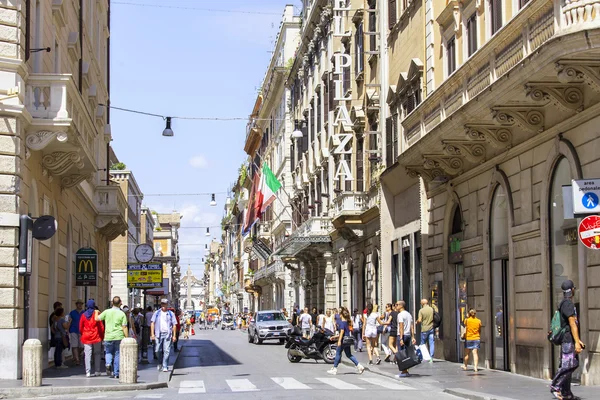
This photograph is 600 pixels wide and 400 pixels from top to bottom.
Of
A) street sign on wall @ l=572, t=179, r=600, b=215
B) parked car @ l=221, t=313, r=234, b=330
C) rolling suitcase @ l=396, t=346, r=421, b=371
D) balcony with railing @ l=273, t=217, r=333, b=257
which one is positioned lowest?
parked car @ l=221, t=313, r=234, b=330

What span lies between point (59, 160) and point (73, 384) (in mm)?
6640

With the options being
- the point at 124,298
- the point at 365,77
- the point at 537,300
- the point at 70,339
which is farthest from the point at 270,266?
the point at 537,300

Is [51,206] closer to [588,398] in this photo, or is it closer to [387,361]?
[387,361]

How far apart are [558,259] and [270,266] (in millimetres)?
60864

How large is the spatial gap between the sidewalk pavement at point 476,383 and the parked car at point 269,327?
2094 centimetres

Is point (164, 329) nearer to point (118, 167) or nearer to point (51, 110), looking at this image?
point (51, 110)

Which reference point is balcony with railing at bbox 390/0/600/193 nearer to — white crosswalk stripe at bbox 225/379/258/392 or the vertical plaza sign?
white crosswalk stripe at bbox 225/379/258/392

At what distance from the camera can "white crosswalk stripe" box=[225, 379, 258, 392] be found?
66.1ft

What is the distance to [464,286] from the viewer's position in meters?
27.9

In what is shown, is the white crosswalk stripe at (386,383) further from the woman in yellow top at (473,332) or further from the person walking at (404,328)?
the person walking at (404,328)

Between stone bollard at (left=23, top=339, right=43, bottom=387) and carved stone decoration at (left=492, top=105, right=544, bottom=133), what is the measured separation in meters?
9.92

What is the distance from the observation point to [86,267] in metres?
30.8

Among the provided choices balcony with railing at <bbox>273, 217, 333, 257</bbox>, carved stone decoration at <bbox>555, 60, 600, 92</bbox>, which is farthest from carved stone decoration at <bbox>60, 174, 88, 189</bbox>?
balcony with railing at <bbox>273, 217, 333, 257</bbox>

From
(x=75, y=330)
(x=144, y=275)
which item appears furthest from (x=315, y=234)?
(x=75, y=330)
